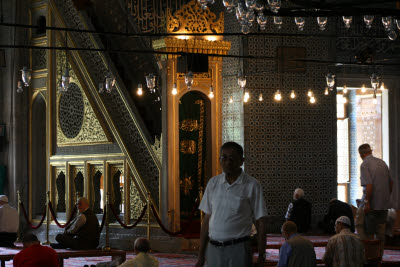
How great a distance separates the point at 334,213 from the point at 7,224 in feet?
16.6

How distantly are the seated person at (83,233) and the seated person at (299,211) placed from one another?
10.0ft

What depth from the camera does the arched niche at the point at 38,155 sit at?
535 inches

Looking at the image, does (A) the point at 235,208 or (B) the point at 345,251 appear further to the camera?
(B) the point at 345,251

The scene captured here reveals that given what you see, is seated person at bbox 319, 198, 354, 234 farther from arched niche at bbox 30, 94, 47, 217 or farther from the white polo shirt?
the white polo shirt

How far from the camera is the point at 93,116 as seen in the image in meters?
11.9

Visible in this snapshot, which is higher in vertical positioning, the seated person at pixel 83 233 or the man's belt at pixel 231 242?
the man's belt at pixel 231 242

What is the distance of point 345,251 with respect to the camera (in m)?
6.43

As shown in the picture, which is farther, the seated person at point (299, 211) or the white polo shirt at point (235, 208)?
the seated person at point (299, 211)

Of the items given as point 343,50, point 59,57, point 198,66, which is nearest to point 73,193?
point 59,57

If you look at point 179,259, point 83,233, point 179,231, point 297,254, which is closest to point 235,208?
point 297,254

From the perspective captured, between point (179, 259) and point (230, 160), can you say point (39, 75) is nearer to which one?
point (179, 259)

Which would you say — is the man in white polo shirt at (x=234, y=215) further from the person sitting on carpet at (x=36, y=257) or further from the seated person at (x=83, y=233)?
the seated person at (x=83, y=233)

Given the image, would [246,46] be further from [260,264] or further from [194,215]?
[260,264]

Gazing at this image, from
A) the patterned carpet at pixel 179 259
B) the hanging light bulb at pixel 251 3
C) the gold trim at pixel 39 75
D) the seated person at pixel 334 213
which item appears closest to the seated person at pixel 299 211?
the seated person at pixel 334 213
